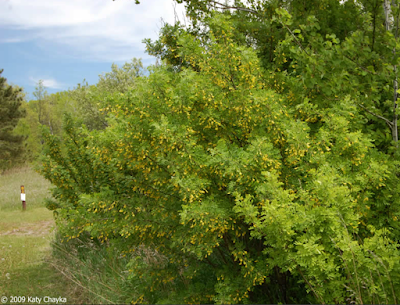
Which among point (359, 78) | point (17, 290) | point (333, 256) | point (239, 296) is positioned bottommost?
point (17, 290)

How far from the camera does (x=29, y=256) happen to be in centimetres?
795

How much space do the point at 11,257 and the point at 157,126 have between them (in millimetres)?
6389

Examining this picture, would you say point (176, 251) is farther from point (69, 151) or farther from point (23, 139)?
point (23, 139)

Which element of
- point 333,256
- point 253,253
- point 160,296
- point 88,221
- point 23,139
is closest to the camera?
point 333,256

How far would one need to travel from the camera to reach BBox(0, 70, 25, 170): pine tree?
918 inches

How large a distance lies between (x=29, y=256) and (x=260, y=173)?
21.1 ft

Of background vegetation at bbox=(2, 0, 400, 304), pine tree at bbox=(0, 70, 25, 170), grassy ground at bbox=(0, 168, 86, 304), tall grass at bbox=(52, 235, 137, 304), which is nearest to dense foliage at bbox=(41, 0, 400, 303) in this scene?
background vegetation at bbox=(2, 0, 400, 304)

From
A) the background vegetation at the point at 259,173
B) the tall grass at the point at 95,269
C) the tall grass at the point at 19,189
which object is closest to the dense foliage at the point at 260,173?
the background vegetation at the point at 259,173

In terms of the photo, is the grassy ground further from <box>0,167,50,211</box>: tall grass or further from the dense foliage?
the dense foliage

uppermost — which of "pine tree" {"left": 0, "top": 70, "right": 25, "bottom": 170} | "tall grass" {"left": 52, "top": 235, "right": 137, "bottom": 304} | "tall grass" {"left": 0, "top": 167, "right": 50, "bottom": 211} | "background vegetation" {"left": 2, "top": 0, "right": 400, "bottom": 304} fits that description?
"pine tree" {"left": 0, "top": 70, "right": 25, "bottom": 170}

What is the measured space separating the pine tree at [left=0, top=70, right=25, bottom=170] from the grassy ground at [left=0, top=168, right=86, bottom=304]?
995 cm

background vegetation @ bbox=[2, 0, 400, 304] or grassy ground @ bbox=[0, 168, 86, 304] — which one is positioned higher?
background vegetation @ bbox=[2, 0, 400, 304]

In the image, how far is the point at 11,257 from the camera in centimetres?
791

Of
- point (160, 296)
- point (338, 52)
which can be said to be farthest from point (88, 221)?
point (338, 52)
